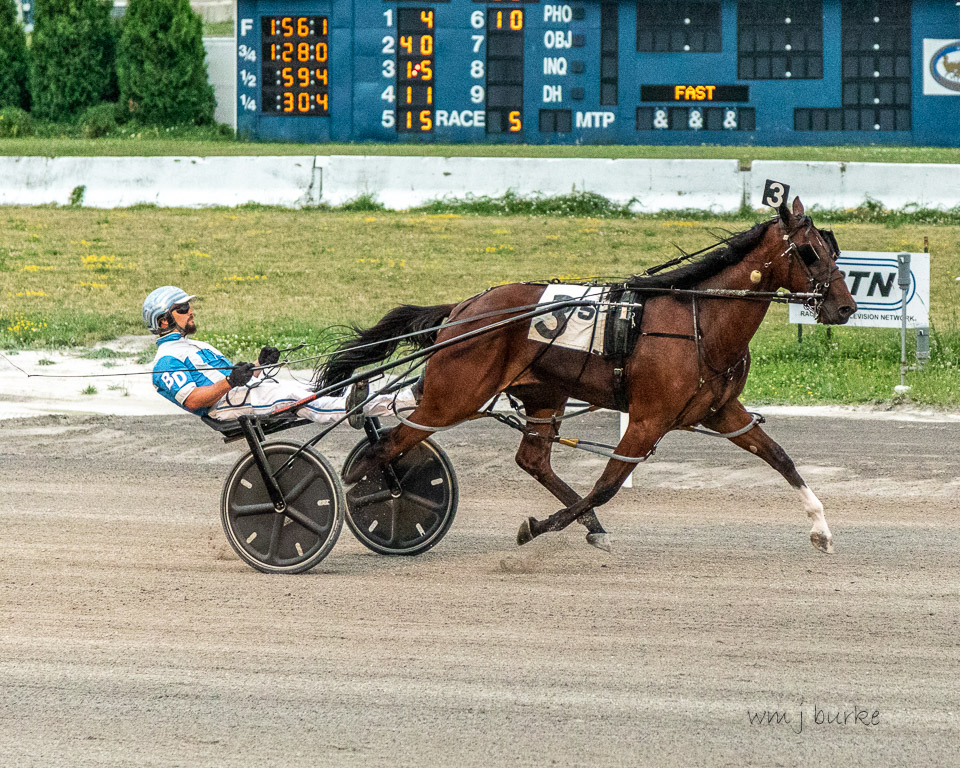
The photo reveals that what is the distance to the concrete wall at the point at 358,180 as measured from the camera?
19328mm

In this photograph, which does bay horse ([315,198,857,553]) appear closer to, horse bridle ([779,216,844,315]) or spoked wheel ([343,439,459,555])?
horse bridle ([779,216,844,315])

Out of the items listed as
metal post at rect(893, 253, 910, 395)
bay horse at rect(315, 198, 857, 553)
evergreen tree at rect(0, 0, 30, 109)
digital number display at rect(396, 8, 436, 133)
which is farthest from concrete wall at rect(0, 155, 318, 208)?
bay horse at rect(315, 198, 857, 553)

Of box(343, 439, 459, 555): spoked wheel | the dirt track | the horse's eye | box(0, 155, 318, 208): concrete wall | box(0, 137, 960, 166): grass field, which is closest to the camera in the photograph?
the dirt track

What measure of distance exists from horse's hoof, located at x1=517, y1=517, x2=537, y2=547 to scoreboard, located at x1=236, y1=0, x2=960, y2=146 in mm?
16837

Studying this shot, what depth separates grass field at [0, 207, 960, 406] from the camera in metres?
12.3

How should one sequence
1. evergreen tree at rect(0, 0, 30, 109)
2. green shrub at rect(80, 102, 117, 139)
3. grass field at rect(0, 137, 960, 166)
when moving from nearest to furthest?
grass field at rect(0, 137, 960, 166) → green shrub at rect(80, 102, 117, 139) → evergreen tree at rect(0, 0, 30, 109)

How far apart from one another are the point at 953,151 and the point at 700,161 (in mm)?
5319

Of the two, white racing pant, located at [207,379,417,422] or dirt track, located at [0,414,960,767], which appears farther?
white racing pant, located at [207,379,417,422]

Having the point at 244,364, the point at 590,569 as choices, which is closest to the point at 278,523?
the point at 244,364

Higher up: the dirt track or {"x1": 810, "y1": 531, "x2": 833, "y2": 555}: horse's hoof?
{"x1": 810, "y1": 531, "x2": 833, "y2": 555}: horse's hoof

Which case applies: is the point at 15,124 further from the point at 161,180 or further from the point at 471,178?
the point at 471,178

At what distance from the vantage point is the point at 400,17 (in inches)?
892

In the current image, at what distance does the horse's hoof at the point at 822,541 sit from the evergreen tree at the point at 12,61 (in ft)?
89.5

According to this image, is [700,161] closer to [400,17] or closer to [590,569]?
[400,17]
